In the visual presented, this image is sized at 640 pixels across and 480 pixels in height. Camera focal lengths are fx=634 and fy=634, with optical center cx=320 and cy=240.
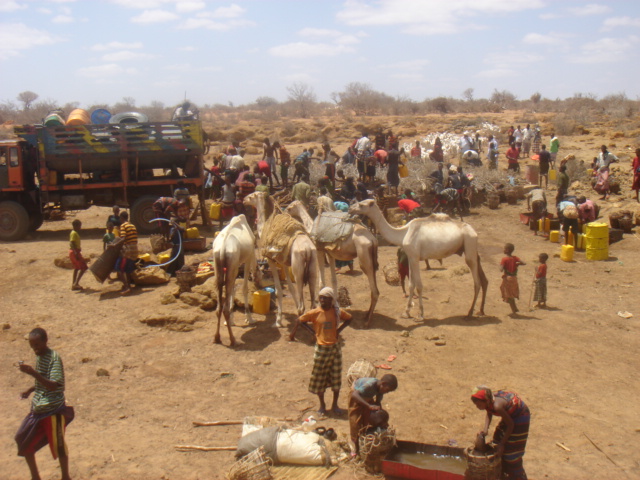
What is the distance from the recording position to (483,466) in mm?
5438

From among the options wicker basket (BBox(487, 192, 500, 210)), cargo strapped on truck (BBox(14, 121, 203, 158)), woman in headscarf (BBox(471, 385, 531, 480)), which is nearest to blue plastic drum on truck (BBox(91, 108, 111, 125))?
cargo strapped on truck (BBox(14, 121, 203, 158))

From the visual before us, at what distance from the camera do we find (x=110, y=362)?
9.11 meters

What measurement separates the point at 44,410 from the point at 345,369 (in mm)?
4061

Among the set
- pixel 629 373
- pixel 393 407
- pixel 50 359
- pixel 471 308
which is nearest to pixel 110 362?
pixel 50 359

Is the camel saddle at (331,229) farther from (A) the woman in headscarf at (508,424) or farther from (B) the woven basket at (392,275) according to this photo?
(A) the woman in headscarf at (508,424)

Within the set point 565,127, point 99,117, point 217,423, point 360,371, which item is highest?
point 99,117

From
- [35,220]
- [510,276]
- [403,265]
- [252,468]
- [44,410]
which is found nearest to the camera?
[44,410]

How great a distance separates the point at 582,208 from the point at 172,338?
36.1ft

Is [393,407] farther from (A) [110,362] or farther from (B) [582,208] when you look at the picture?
(B) [582,208]

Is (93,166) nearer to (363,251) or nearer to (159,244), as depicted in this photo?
(159,244)

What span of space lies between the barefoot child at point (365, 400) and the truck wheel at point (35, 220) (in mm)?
13946

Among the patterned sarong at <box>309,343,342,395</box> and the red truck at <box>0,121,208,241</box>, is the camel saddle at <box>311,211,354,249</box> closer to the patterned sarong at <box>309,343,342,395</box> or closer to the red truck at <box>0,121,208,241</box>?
the patterned sarong at <box>309,343,342,395</box>

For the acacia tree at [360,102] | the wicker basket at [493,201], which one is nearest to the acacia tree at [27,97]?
the acacia tree at [360,102]

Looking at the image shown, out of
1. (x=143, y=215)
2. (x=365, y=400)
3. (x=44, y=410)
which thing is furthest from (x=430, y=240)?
(x=143, y=215)
